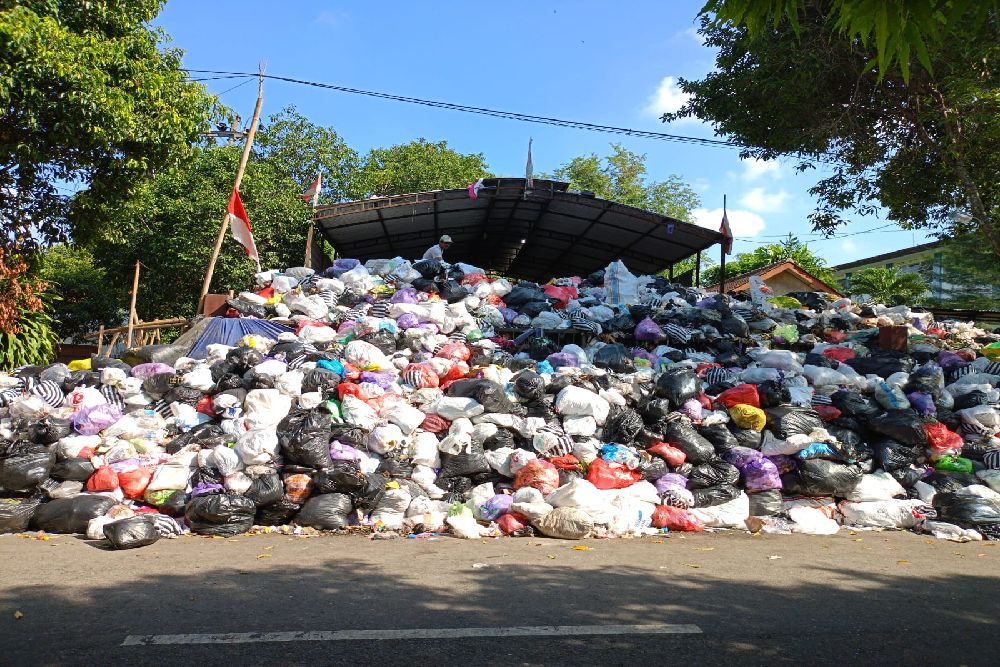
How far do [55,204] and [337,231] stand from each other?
4941 mm

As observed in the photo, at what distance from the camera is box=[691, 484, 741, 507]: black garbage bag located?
18.5 ft

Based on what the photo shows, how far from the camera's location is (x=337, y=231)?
40.6 ft

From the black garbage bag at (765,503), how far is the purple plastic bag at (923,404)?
203 cm

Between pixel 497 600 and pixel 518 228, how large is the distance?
11.2m

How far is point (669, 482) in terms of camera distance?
224 inches

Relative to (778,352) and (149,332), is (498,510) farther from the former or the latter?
(149,332)

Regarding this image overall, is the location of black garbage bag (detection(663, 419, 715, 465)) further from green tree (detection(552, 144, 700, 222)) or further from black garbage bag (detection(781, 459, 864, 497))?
green tree (detection(552, 144, 700, 222))

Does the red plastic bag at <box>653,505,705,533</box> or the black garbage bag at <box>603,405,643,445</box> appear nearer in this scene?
the red plastic bag at <box>653,505,705,533</box>

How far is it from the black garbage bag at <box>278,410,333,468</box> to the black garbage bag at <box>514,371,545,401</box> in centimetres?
178

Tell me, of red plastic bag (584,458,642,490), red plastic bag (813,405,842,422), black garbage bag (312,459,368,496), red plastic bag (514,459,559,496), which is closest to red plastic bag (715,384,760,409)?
red plastic bag (813,405,842,422)

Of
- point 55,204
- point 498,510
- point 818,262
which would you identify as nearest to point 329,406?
point 498,510

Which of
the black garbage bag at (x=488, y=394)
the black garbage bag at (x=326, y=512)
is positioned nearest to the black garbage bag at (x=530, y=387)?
the black garbage bag at (x=488, y=394)

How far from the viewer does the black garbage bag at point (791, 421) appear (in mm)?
6086

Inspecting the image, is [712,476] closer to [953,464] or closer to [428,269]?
[953,464]
